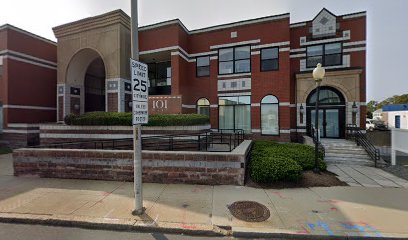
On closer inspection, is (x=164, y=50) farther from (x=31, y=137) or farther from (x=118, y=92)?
(x=31, y=137)

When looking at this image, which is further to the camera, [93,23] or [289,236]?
[93,23]

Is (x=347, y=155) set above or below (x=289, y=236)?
above

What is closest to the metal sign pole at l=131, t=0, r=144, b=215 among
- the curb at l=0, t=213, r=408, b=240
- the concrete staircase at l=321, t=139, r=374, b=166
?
the curb at l=0, t=213, r=408, b=240

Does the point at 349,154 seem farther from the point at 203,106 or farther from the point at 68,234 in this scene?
the point at 68,234

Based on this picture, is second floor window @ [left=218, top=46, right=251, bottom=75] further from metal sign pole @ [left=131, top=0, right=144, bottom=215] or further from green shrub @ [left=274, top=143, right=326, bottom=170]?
metal sign pole @ [left=131, top=0, right=144, bottom=215]

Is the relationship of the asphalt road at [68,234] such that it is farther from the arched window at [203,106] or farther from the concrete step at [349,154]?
the arched window at [203,106]

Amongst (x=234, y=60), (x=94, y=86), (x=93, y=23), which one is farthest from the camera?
(x=94, y=86)

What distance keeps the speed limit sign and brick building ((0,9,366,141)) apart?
34.5 ft

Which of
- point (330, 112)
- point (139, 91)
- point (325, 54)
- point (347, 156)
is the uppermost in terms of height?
point (325, 54)

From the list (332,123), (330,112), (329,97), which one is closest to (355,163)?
(332,123)

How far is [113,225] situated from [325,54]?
17.9 metres

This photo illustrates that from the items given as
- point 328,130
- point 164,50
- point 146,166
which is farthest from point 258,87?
point 146,166

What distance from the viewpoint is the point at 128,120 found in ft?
36.3

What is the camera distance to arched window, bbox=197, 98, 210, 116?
1766cm
